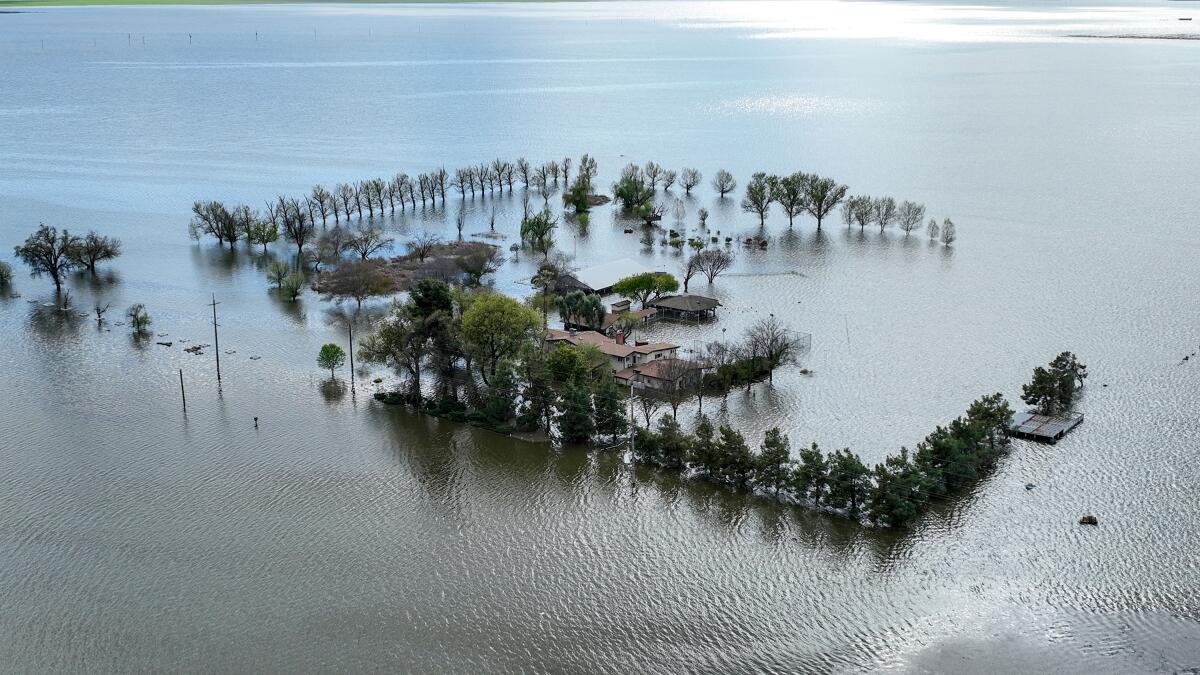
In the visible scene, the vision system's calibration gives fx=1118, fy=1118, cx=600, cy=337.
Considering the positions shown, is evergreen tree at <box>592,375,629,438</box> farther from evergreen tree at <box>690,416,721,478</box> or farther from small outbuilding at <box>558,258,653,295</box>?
small outbuilding at <box>558,258,653,295</box>

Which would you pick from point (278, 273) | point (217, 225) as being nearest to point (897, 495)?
point (278, 273)

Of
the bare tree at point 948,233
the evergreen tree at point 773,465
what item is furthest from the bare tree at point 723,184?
the evergreen tree at point 773,465

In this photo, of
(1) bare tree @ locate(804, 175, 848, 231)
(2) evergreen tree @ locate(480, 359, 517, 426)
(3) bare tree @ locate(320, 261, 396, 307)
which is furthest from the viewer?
(1) bare tree @ locate(804, 175, 848, 231)

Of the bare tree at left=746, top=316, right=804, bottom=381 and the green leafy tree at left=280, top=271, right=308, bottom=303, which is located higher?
the green leafy tree at left=280, top=271, right=308, bottom=303

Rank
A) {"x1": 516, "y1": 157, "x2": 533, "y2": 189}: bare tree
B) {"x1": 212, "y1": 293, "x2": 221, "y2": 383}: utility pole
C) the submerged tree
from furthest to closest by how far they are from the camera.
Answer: {"x1": 516, "y1": 157, "x2": 533, "y2": 189}: bare tree < the submerged tree < {"x1": 212, "y1": 293, "x2": 221, "y2": 383}: utility pole

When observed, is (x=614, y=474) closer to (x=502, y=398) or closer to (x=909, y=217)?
(x=502, y=398)

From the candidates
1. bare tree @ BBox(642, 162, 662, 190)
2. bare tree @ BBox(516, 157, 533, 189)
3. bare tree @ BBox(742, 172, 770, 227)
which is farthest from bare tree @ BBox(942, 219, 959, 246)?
bare tree @ BBox(516, 157, 533, 189)
